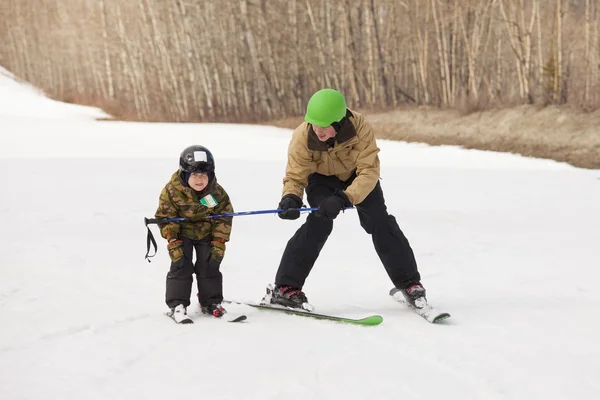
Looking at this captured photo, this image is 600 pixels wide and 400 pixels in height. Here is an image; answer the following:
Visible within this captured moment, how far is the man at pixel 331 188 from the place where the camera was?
3684 millimetres

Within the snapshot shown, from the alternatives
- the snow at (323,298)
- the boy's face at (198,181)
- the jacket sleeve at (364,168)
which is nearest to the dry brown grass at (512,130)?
the snow at (323,298)

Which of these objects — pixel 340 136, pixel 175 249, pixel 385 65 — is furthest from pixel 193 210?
pixel 385 65

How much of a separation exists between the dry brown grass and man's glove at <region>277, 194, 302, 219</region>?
7484mm

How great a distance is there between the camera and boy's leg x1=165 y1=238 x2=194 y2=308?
12.5 feet

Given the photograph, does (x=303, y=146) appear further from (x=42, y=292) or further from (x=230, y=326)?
(x=42, y=292)

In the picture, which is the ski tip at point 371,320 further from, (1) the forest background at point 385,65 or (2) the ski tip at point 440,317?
(1) the forest background at point 385,65

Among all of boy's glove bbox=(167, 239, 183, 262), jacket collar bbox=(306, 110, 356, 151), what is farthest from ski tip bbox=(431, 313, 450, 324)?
boy's glove bbox=(167, 239, 183, 262)

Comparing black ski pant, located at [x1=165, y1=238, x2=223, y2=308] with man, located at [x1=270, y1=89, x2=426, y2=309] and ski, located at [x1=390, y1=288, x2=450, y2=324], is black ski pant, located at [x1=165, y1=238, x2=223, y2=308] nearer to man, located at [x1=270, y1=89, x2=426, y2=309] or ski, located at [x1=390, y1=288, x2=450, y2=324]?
man, located at [x1=270, y1=89, x2=426, y2=309]

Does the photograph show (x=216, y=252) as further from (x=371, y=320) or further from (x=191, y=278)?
(x=371, y=320)

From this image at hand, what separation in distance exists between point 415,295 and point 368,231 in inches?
17.2

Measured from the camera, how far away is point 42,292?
4.45 meters

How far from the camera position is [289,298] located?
4008 mm

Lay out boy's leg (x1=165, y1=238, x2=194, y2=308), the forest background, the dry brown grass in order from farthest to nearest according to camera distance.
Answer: the forest background < the dry brown grass < boy's leg (x1=165, y1=238, x2=194, y2=308)

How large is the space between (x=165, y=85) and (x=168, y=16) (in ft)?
6.66
